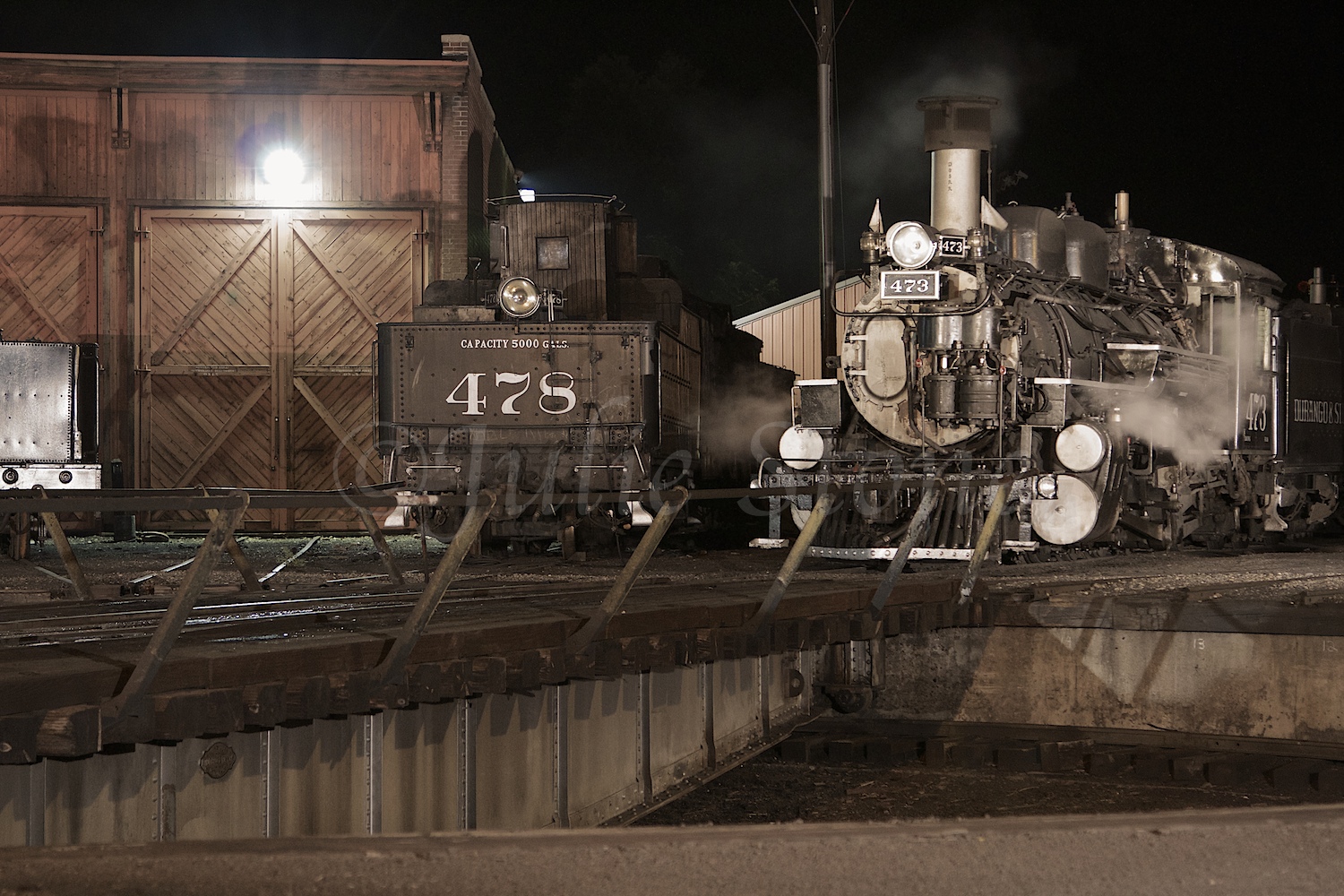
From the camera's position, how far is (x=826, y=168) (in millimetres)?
17531

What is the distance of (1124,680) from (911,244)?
4.82m

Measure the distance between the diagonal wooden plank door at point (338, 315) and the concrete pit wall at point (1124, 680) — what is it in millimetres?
12651

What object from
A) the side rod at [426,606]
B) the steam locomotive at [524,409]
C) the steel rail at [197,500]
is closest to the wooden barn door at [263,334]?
the steam locomotive at [524,409]

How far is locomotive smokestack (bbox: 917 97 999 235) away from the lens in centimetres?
1395

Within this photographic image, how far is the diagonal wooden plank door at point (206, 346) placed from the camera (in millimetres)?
21109

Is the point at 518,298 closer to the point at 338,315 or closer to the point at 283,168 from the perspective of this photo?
the point at 338,315

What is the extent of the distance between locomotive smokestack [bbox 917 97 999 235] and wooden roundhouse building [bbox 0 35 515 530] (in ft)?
28.5

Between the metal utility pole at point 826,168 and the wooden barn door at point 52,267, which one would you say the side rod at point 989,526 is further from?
the wooden barn door at point 52,267

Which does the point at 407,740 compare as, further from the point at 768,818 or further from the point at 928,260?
the point at 928,260

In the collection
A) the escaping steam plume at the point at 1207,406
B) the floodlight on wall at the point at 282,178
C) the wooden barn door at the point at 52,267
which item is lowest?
the escaping steam plume at the point at 1207,406

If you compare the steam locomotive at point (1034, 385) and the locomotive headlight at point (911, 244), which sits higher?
the locomotive headlight at point (911, 244)

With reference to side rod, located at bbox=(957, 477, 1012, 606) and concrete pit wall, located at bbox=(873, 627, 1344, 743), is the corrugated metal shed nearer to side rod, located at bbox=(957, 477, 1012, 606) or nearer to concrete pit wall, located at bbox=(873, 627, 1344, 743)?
concrete pit wall, located at bbox=(873, 627, 1344, 743)

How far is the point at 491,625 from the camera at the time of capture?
6305mm

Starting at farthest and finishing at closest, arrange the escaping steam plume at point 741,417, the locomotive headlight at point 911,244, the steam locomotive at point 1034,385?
1. the escaping steam plume at point 741,417
2. the locomotive headlight at point 911,244
3. the steam locomotive at point 1034,385
